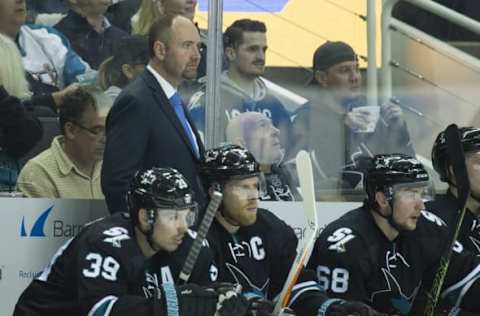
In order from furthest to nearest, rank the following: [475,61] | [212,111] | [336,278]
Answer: [475,61], [212,111], [336,278]

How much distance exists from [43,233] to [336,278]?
53.7 inches

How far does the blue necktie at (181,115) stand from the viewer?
573 cm

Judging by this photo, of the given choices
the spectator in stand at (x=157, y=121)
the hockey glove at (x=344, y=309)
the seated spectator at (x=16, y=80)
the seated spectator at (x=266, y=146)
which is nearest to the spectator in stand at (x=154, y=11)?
the spectator in stand at (x=157, y=121)

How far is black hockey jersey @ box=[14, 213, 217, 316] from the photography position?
475 cm

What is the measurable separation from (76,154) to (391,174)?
1397mm

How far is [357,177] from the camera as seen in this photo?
6.46 metres

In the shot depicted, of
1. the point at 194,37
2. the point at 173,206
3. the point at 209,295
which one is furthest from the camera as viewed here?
the point at 194,37

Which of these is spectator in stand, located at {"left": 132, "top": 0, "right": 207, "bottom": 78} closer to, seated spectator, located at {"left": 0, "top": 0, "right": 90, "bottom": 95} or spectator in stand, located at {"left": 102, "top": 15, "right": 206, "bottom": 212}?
spectator in stand, located at {"left": 102, "top": 15, "right": 206, "bottom": 212}

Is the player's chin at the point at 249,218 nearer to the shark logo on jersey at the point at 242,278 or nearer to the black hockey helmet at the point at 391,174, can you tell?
the shark logo on jersey at the point at 242,278

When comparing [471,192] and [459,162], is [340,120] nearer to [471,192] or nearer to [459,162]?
[471,192]

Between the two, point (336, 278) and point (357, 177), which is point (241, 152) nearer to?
point (336, 278)

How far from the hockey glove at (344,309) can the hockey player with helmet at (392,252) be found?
0.92ft

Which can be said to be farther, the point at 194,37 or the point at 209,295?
the point at 194,37

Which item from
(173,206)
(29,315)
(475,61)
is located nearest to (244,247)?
(173,206)
